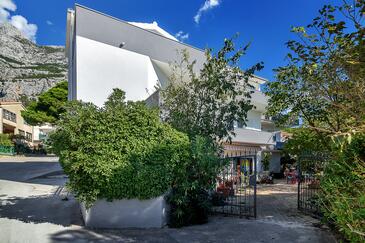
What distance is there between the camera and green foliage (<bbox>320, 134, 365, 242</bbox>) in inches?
162

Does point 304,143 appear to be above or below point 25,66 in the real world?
below

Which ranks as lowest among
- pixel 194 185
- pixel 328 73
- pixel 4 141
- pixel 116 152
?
pixel 194 185

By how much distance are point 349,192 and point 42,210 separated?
9159mm

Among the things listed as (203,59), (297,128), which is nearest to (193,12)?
(203,59)

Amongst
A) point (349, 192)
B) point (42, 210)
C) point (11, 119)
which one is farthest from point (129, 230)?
point (11, 119)

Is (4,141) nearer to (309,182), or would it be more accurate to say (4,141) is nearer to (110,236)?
(110,236)

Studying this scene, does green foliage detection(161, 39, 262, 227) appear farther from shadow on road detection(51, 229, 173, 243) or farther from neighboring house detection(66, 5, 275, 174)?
shadow on road detection(51, 229, 173, 243)

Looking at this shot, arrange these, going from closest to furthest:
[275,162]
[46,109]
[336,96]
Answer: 1. [336,96]
2. [275,162]
3. [46,109]

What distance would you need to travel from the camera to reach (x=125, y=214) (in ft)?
26.9

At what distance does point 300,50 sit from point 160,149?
15.1 feet

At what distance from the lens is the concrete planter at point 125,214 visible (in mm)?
8195

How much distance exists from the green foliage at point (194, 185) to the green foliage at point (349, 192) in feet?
10.3

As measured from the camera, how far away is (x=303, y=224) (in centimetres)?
888

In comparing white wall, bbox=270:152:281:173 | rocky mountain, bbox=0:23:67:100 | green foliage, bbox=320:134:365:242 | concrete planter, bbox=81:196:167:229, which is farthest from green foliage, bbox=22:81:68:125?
green foliage, bbox=320:134:365:242
